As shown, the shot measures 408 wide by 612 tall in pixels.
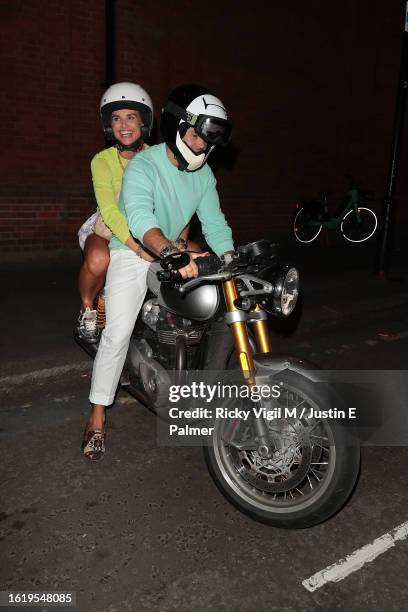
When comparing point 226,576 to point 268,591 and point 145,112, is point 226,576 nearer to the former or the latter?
point 268,591

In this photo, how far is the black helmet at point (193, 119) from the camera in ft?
9.62

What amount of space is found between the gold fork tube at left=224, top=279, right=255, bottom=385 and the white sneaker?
1.67 meters

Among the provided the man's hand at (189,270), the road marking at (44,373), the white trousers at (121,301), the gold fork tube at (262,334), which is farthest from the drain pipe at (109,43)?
the man's hand at (189,270)

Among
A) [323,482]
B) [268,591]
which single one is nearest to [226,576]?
[268,591]

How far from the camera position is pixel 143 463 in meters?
3.69

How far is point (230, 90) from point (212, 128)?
8.32 metres

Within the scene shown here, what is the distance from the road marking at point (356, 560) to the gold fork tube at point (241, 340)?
102 cm

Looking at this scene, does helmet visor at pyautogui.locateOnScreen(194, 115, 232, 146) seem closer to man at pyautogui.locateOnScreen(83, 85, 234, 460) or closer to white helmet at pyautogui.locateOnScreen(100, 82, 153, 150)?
man at pyautogui.locateOnScreen(83, 85, 234, 460)

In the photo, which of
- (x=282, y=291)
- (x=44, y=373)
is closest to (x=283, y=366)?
(x=282, y=291)

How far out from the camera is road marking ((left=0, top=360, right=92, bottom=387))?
15.4ft

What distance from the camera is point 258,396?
2.81 meters

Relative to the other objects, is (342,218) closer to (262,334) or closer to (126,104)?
(126,104)

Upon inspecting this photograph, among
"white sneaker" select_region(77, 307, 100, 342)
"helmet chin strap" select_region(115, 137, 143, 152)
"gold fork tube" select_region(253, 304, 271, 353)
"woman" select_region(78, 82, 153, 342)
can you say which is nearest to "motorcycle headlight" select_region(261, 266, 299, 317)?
"gold fork tube" select_region(253, 304, 271, 353)

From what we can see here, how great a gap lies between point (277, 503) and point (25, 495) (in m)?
1.55
